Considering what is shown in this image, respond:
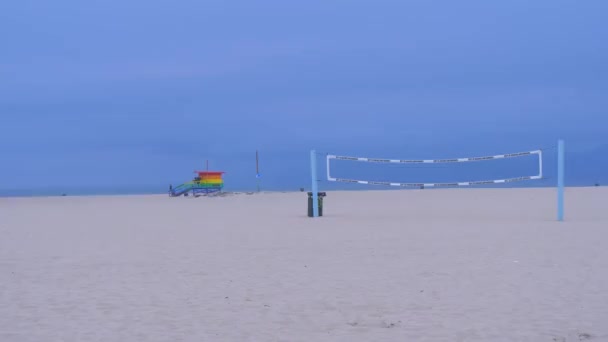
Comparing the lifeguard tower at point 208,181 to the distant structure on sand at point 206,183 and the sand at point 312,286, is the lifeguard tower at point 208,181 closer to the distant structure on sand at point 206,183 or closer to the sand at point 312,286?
the distant structure on sand at point 206,183

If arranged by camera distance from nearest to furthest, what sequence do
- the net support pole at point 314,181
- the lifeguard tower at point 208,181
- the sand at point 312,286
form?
the sand at point 312,286 → the net support pole at point 314,181 → the lifeguard tower at point 208,181

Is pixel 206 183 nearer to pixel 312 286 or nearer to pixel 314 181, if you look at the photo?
pixel 314 181

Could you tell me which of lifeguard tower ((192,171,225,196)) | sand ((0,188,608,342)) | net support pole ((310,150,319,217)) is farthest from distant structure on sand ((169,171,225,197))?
sand ((0,188,608,342))

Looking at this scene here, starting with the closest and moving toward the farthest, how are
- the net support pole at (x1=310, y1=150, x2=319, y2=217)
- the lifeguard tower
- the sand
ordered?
the sand
the net support pole at (x1=310, y1=150, x2=319, y2=217)
the lifeguard tower

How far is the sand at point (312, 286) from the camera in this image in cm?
455

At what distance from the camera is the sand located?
455 centimetres

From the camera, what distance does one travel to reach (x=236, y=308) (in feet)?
17.3

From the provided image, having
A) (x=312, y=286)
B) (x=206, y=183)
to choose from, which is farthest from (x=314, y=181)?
(x=206, y=183)

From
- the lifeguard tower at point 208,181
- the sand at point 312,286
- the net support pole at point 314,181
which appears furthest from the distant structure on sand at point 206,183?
the sand at point 312,286

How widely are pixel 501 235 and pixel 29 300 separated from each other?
7.30 meters

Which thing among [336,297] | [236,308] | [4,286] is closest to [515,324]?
[336,297]

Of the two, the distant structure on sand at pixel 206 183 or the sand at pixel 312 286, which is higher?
the distant structure on sand at pixel 206 183

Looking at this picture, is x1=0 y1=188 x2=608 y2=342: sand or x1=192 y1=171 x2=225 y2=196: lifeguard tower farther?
x1=192 y1=171 x2=225 y2=196: lifeguard tower

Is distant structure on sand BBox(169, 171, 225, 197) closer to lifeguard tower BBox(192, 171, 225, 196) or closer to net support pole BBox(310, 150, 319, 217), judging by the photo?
lifeguard tower BBox(192, 171, 225, 196)
